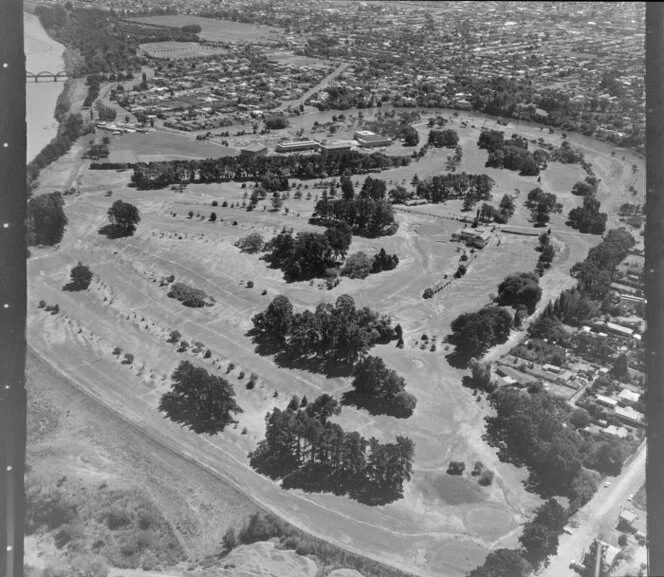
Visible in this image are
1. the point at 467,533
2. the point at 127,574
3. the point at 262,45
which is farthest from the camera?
the point at 262,45

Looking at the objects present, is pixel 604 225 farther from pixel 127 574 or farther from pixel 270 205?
pixel 127 574

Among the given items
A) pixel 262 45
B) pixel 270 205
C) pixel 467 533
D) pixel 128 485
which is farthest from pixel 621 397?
pixel 262 45

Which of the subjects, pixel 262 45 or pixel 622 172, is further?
pixel 262 45

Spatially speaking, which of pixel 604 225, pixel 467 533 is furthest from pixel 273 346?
pixel 604 225

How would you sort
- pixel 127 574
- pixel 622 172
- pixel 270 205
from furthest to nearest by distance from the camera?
pixel 622 172 < pixel 270 205 < pixel 127 574

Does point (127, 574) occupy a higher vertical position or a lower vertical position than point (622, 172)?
lower

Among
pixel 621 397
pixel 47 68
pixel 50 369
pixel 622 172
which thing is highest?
pixel 47 68

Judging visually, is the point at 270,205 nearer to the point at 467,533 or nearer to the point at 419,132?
the point at 419,132
